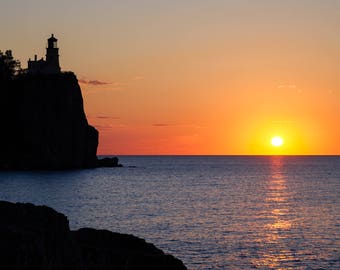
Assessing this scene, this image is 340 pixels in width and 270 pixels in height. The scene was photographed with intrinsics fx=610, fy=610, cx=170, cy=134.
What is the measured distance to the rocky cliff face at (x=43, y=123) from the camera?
136875 mm

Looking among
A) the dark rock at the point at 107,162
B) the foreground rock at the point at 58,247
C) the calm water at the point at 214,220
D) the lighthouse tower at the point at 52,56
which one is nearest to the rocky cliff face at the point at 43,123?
the lighthouse tower at the point at 52,56

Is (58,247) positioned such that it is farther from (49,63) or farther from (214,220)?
(49,63)

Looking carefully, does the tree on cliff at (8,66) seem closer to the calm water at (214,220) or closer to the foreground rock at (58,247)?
the calm water at (214,220)

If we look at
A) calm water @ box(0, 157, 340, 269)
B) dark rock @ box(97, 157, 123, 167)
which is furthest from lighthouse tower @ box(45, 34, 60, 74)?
dark rock @ box(97, 157, 123, 167)

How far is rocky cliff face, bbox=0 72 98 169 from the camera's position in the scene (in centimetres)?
13688

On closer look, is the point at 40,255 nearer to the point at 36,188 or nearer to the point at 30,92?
the point at 36,188

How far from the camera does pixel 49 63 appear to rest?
146m

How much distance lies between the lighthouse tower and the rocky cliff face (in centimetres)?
226

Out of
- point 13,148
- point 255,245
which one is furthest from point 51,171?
point 255,245

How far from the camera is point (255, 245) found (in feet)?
144

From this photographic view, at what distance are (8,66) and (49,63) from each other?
15.4 m

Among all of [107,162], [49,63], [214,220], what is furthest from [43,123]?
[214,220]

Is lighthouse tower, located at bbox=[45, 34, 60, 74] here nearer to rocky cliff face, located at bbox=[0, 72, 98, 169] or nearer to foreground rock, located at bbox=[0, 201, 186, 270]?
rocky cliff face, located at bbox=[0, 72, 98, 169]

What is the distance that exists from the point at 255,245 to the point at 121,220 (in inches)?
721
